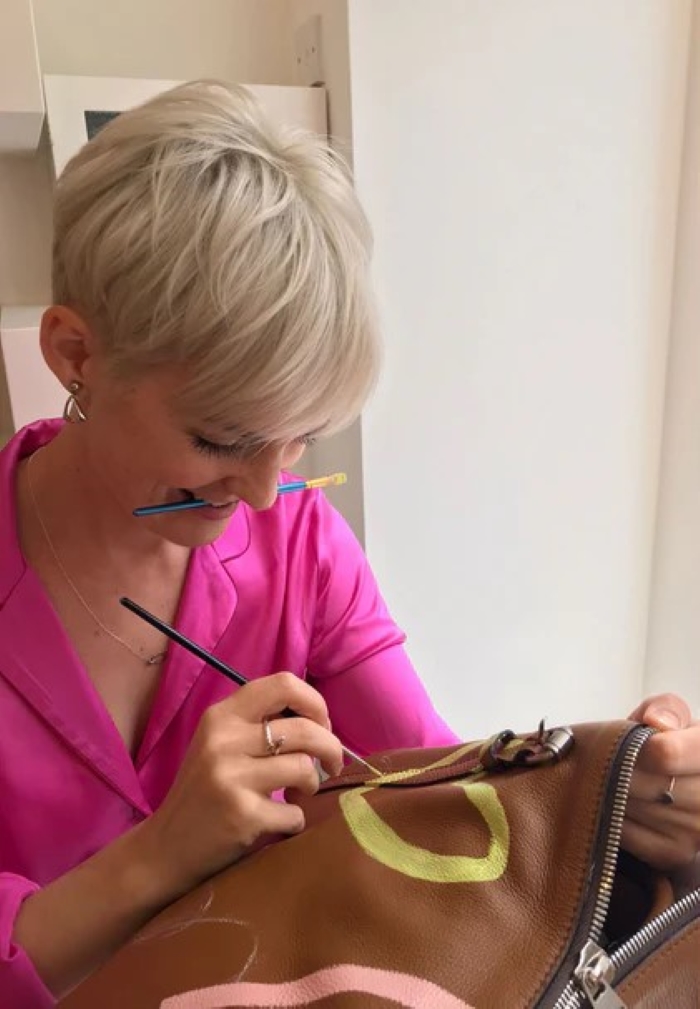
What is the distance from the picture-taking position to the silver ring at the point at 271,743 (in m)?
0.56

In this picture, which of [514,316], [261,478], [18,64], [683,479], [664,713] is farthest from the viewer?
[683,479]

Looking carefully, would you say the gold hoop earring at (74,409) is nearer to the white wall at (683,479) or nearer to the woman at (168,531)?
the woman at (168,531)

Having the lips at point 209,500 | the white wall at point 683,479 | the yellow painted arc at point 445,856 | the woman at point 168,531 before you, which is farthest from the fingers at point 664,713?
the white wall at point 683,479

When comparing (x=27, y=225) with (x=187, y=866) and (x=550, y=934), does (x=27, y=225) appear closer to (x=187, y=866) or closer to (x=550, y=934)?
(x=187, y=866)

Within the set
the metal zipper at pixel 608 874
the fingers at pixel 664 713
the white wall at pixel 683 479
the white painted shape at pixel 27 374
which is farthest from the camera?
the white wall at pixel 683 479

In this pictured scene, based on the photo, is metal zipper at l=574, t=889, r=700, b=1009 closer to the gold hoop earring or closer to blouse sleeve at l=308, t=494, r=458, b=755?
blouse sleeve at l=308, t=494, r=458, b=755

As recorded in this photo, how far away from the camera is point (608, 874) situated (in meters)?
0.44

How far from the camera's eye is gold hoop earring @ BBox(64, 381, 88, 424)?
2.14ft

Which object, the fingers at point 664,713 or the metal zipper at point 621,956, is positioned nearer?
the metal zipper at point 621,956

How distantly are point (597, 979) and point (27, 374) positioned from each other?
2.47 ft

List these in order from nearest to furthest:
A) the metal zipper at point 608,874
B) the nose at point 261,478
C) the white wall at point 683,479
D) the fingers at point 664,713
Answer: the metal zipper at point 608,874 < the fingers at point 664,713 < the nose at point 261,478 < the white wall at point 683,479

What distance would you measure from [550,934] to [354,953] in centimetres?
9

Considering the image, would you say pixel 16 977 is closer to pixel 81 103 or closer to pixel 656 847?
pixel 656 847

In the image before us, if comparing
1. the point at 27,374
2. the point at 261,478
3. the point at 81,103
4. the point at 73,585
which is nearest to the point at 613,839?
the point at 261,478
